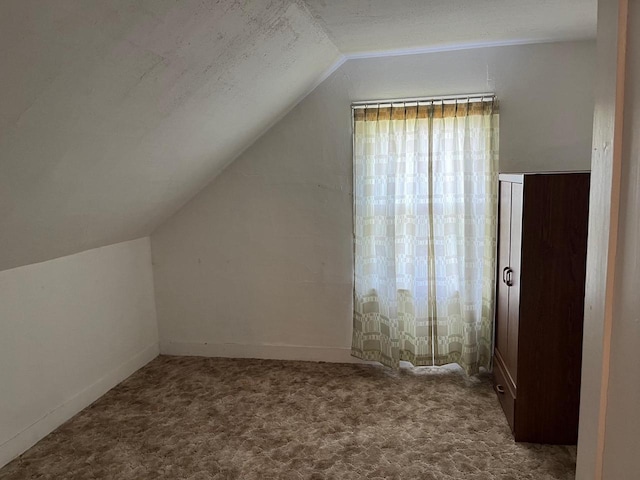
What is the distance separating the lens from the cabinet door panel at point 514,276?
245 centimetres

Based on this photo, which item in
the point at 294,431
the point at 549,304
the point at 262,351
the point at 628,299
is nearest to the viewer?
the point at 628,299

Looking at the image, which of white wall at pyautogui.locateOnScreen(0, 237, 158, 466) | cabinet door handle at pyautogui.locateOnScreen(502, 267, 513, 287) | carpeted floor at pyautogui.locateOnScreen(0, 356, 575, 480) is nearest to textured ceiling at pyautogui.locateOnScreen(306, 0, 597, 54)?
cabinet door handle at pyautogui.locateOnScreen(502, 267, 513, 287)

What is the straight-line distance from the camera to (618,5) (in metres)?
0.72

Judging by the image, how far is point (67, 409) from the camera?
109 inches

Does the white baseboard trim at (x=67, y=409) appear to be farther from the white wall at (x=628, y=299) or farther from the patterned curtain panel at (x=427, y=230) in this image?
the white wall at (x=628, y=299)

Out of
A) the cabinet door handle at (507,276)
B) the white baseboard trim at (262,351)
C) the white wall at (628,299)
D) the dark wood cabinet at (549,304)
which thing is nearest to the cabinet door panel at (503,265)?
the cabinet door handle at (507,276)

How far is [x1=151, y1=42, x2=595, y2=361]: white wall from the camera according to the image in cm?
300

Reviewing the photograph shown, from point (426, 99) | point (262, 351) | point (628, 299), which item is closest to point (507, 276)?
point (426, 99)

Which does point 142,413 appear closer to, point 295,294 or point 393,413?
point 295,294

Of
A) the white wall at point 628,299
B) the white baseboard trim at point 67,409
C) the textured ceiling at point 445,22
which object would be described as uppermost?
the textured ceiling at point 445,22

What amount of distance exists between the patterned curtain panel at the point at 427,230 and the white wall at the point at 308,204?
5.8 inches

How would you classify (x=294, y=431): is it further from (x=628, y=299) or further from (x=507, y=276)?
(x=628, y=299)

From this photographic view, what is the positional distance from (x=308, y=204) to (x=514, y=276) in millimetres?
1551

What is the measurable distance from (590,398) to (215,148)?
257 cm
